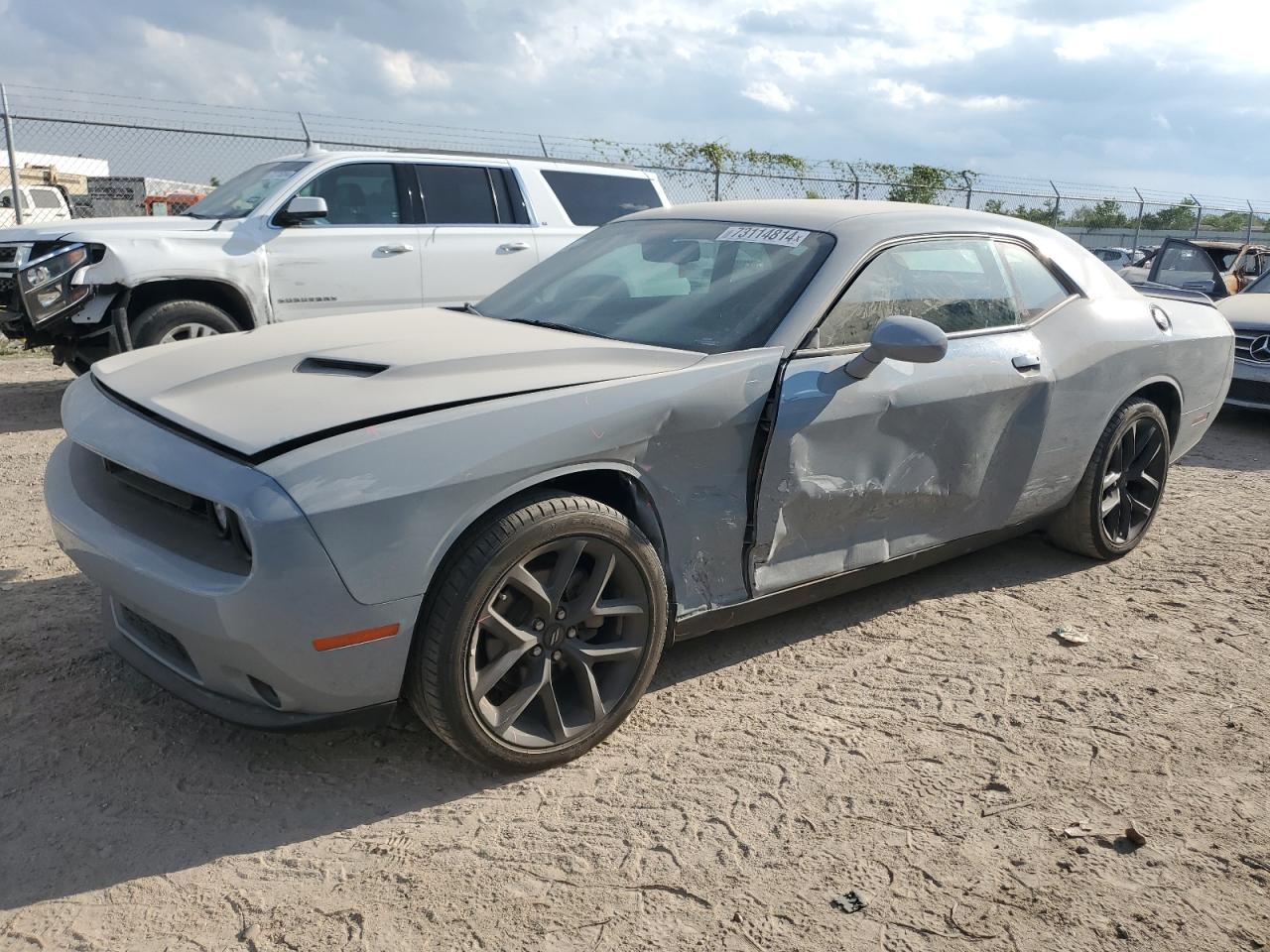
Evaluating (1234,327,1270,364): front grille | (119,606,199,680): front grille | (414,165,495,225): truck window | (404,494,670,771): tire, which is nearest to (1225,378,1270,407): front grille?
(1234,327,1270,364): front grille

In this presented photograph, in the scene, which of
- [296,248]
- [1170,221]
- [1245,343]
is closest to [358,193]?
[296,248]

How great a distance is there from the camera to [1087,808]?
2.96 meters

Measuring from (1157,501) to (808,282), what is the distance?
2588mm

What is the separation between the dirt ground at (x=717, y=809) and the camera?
244 cm

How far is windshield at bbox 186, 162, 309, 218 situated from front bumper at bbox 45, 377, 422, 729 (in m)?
5.08

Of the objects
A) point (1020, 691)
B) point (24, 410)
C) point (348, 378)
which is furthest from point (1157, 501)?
point (24, 410)


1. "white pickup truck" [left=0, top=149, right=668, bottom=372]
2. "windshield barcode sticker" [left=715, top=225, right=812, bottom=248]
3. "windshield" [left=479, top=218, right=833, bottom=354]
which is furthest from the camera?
"white pickup truck" [left=0, top=149, right=668, bottom=372]

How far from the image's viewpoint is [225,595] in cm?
250

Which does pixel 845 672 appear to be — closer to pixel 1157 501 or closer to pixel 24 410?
pixel 1157 501

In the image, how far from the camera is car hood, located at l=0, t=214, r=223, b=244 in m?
7.00

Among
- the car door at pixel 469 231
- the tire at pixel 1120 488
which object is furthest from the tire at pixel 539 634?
the car door at pixel 469 231

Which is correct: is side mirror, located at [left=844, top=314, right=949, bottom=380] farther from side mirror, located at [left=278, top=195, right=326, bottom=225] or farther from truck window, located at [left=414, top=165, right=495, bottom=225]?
truck window, located at [left=414, top=165, right=495, bottom=225]

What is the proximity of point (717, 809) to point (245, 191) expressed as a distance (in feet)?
21.8

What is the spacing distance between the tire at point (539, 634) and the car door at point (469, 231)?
5184 mm
